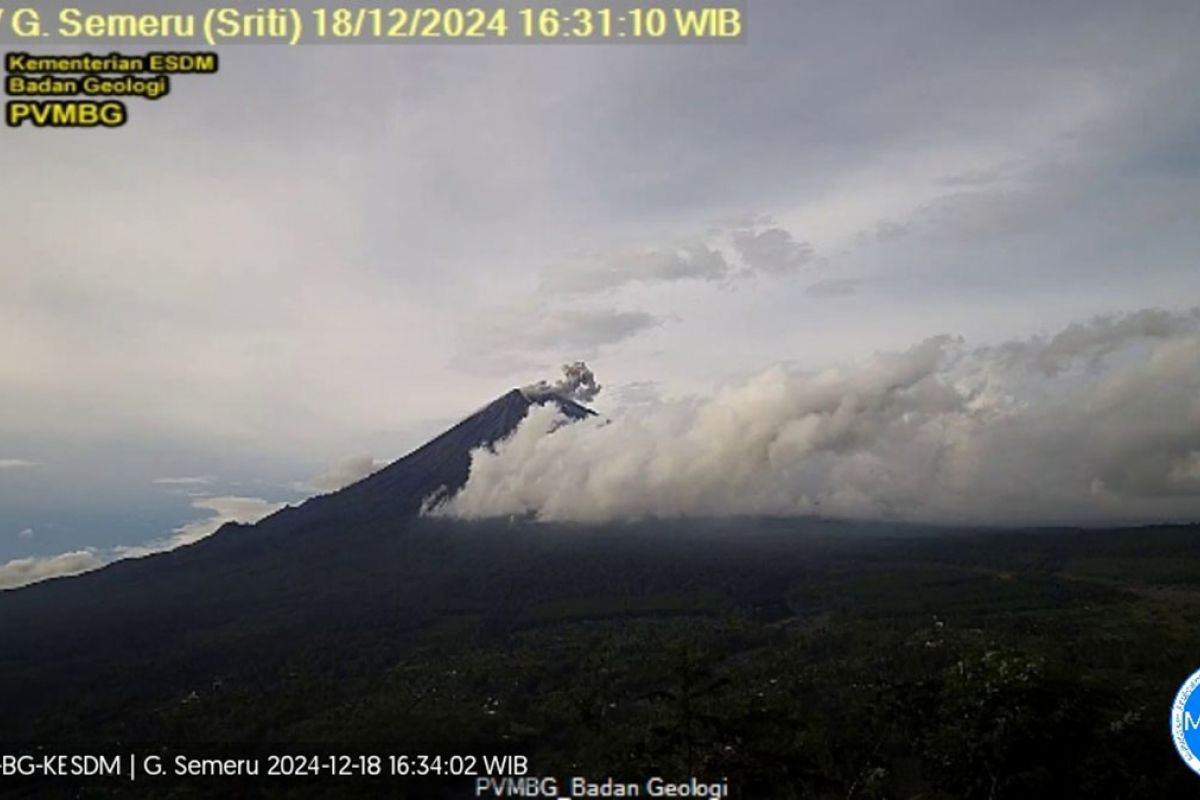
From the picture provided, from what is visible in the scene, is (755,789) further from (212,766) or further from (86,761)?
(86,761)

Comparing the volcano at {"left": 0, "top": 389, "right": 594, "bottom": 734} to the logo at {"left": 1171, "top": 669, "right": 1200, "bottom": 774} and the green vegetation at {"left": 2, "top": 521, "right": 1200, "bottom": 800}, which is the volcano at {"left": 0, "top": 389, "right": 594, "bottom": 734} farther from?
the logo at {"left": 1171, "top": 669, "right": 1200, "bottom": 774}

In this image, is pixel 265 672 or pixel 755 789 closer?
pixel 755 789

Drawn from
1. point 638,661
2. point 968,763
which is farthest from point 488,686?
point 968,763

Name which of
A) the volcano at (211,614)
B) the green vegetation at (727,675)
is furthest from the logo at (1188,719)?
the volcano at (211,614)

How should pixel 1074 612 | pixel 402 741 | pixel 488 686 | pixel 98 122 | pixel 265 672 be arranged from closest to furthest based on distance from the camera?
1. pixel 98 122
2. pixel 402 741
3. pixel 488 686
4. pixel 265 672
5. pixel 1074 612

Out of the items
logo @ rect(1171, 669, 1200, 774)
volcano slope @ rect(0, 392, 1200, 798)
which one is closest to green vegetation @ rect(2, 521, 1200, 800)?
volcano slope @ rect(0, 392, 1200, 798)

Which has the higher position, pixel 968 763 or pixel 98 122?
pixel 98 122

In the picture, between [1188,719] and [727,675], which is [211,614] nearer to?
[727,675]
